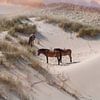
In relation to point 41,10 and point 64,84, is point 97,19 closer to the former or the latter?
point 41,10

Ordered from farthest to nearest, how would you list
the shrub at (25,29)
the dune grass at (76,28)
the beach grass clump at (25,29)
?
the dune grass at (76,28) < the shrub at (25,29) < the beach grass clump at (25,29)

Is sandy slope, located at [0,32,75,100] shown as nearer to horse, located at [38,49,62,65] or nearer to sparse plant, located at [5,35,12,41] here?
horse, located at [38,49,62,65]

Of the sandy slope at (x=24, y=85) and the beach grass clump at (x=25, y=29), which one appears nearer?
the sandy slope at (x=24, y=85)

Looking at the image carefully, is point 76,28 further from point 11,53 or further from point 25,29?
point 11,53

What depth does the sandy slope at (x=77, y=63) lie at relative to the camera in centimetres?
1476

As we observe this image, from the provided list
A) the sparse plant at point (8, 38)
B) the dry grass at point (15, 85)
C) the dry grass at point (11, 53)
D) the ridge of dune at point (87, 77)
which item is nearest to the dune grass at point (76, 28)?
the sparse plant at point (8, 38)

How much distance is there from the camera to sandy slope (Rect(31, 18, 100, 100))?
14.8m

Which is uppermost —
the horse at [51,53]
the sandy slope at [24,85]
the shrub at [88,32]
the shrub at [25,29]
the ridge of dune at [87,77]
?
the sandy slope at [24,85]

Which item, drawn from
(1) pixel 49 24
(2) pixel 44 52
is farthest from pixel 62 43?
(2) pixel 44 52

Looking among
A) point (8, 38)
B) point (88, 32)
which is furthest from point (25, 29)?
point (88, 32)

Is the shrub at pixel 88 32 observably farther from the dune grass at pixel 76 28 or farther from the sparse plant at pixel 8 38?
the sparse plant at pixel 8 38

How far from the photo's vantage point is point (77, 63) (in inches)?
694

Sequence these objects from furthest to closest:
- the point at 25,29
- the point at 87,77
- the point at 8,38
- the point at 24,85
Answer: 1. the point at 25,29
2. the point at 8,38
3. the point at 87,77
4. the point at 24,85

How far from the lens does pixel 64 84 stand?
1454 centimetres
